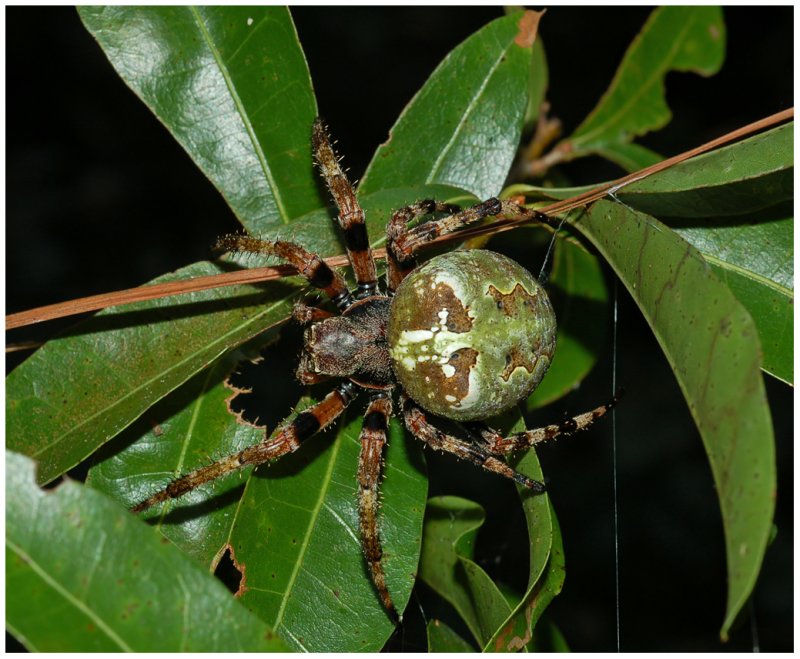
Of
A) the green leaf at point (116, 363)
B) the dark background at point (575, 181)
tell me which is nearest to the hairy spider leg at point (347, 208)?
the green leaf at point (116, 363)

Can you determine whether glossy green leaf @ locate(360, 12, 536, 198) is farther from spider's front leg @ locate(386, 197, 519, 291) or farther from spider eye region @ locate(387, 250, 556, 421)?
spider eye region @ locate(387, 250, 556, 421)

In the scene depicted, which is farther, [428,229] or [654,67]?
[654,67]

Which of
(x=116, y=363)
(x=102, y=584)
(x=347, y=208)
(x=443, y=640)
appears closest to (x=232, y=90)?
(x=347, y=208)

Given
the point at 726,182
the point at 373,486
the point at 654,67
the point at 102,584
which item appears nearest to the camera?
the point at 102,584

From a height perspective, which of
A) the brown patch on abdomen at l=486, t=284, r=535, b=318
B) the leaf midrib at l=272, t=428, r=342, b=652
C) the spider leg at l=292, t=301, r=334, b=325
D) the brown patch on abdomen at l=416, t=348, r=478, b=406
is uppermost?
the spider leg at l=292, t=301, r=334, b=325

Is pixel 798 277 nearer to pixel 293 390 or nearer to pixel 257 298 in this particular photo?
pixel 257 298

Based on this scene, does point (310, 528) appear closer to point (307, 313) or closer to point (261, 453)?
point (261, 453)

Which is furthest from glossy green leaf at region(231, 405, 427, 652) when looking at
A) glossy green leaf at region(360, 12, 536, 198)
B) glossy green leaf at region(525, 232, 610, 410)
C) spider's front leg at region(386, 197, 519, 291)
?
glossy green leaf at region(360, 12, 536, 198)
